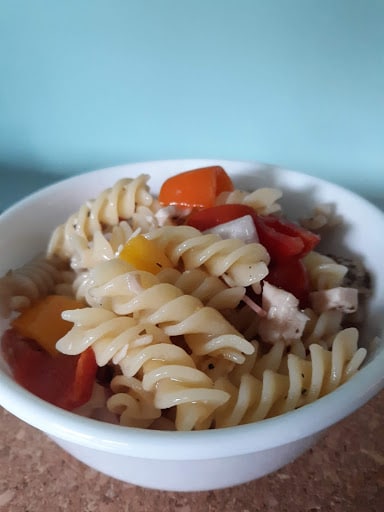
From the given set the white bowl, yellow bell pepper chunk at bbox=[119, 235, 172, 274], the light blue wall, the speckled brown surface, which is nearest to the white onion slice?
yellow bell pepper chunk at bbox=[119, 235, 172, 274]

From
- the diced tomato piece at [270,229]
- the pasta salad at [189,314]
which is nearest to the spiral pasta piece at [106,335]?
the pasta salad at [189,314]

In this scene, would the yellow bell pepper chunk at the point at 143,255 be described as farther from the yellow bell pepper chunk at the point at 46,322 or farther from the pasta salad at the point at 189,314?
the yellow bell pepper chunk at the point at 46,322

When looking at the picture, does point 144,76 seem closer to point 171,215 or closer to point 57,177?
point 57,177

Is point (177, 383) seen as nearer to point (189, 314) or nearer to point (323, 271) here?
point (189, 314)

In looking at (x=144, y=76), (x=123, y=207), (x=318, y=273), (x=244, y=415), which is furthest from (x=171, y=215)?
(x=144, y=76)

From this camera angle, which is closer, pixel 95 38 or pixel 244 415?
pixel 244 415

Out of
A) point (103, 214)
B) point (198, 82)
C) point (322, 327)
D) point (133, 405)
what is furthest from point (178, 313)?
point (198, 82)
